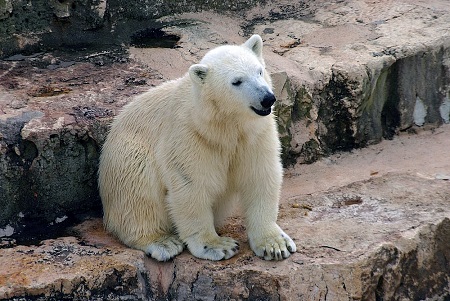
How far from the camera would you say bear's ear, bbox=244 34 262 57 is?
483cm

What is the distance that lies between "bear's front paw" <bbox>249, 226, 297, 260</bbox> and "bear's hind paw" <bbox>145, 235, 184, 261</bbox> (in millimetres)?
480

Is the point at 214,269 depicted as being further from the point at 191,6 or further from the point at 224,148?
the point at 191,6

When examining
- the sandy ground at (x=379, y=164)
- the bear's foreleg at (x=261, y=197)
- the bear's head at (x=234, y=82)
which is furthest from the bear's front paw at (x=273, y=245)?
the sandy ground at (x=379, y=164)

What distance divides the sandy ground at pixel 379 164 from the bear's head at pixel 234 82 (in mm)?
1357

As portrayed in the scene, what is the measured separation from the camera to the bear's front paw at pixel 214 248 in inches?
186

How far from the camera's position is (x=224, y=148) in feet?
15.6

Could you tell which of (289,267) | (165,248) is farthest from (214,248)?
(289,267)

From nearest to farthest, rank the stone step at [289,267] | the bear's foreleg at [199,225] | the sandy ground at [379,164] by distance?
the stone step at [289,267] < the bear's foreleg at [199,225] < the sandy ground at [379,164]

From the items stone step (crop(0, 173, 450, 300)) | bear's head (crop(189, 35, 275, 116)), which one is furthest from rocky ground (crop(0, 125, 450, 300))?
bear's head (crop(189, 35, 275, 116))

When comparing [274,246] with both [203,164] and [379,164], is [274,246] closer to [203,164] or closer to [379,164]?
[203,164]

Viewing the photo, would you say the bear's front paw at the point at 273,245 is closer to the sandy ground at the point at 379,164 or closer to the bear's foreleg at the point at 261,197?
the bear's foreleg at the point at 261,197

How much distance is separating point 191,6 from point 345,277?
3.88 m

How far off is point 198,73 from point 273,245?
3.73ft

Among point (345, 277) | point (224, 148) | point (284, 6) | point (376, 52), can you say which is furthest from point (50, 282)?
point (284, 6)
